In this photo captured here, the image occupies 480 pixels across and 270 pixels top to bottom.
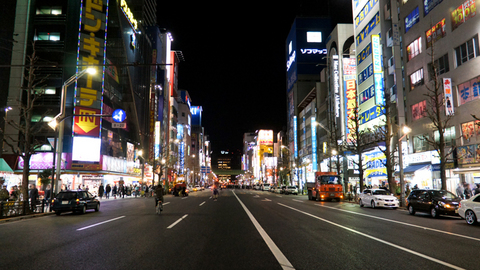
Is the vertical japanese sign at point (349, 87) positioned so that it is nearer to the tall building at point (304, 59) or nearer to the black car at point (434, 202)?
the black car at point (434, 202)

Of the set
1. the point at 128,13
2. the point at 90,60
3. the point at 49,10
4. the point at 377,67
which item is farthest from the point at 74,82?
the point at 377,67

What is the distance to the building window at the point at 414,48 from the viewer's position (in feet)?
111

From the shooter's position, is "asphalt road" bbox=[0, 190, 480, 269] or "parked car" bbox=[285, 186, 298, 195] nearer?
"asphalt road" bbox=[0, 190, 480, 269]

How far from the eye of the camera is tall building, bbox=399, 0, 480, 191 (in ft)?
87.2

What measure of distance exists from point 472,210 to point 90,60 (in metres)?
43.8

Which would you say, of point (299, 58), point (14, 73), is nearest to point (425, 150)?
point (14, 73)

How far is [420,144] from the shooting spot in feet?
109

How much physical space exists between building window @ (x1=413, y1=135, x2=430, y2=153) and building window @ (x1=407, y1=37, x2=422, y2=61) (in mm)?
8443

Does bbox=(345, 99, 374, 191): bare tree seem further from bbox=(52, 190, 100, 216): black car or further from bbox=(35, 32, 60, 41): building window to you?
bbox=(35, 32, 60, 41): building window

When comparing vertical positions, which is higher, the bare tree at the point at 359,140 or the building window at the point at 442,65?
the building window at the point at 442,65

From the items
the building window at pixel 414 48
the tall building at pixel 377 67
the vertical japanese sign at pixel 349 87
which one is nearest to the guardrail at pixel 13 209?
the tall building at pixel 377 67

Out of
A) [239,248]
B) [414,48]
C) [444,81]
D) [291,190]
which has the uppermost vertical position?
[414,48]

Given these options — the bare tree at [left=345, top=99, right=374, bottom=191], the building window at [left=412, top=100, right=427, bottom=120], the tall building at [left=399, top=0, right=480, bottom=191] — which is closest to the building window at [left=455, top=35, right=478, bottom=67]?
the tall building at [left=399, top=0, right=480, bottom=191]

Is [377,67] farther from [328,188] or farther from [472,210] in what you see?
[472,210]
